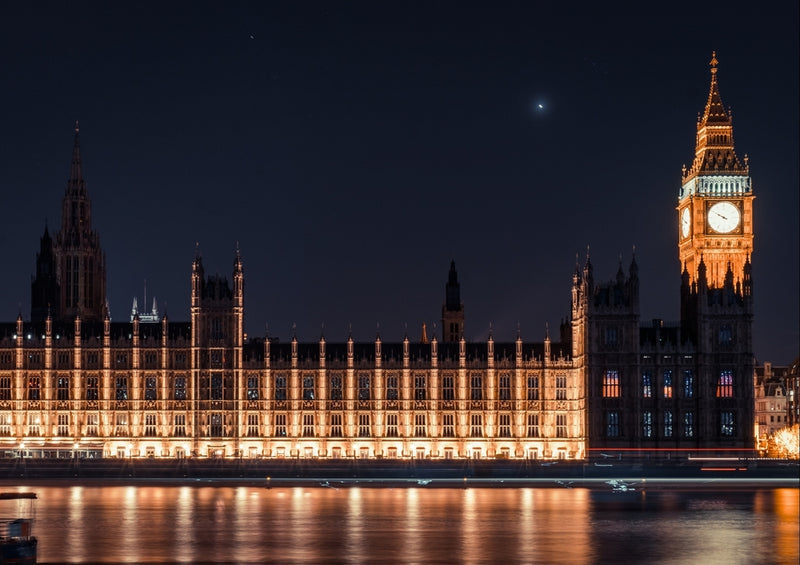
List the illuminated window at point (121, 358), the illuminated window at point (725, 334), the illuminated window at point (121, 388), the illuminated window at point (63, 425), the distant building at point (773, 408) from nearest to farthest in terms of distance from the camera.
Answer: the illuminated window at point (725, 334)
the illuminated window at point (63, 425)
the illuminated window at point (121, 388)
the illuminated window at point (121, 358)
the distant building at point (773, 408)

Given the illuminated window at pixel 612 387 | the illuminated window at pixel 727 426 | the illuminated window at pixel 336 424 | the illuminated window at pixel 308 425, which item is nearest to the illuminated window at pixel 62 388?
the illuminated window at pixel 308 425

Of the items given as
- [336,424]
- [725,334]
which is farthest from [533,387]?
[336,424]

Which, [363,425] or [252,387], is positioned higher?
[252,387]

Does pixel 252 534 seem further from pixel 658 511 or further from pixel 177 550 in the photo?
pixel 658 511

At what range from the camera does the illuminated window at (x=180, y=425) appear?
14050cm

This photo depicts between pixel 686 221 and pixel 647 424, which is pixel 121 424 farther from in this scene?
pixel 686 221

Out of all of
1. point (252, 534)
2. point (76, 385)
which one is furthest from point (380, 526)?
point (76, 385)

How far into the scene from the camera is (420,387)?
140 meters

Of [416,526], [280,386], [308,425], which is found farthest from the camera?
[280,386]

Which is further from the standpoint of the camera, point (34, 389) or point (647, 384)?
point (34, 389)

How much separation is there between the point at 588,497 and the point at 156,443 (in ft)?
178

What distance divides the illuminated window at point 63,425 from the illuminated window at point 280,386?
19.3 metres

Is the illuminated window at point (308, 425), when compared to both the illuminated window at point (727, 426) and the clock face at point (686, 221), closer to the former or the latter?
the illuminated window at point (727, 426)

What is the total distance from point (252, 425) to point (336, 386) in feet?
27.5
